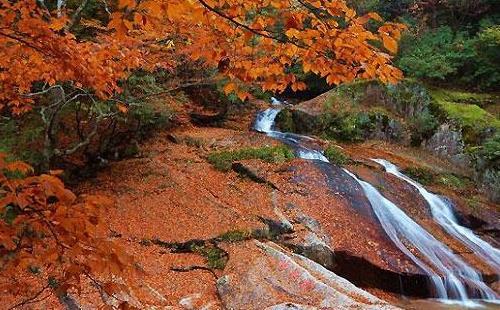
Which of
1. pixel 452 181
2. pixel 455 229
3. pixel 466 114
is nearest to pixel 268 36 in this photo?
pixel 455 229

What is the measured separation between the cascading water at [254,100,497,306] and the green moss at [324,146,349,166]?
106cm

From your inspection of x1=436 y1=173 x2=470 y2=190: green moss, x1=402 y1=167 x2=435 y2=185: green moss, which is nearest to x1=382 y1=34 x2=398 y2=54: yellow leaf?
x1=402 y1=167 x2=435 y2=185: green moss

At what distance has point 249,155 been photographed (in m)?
11.8

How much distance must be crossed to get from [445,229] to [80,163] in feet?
26.2

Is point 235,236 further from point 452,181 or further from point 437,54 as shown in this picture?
point 437,54

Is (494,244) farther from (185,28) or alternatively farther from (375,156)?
(185,28)

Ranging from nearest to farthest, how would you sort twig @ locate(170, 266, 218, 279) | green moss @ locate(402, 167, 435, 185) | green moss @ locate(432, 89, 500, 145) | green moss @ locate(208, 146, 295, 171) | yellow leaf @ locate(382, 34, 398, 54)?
yellow leaf @ locate(382, 34, 398, 54)
twig @ locate(170, 266, 218, 279)
green moss @ locate(208, 146, 295, 171)
green moss @ locate(402, 167, 435, 185)
green moss @ locate(432, 89, 500, 145)

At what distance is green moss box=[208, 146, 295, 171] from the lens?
11.5m

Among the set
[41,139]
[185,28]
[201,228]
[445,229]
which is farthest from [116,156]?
[445,229]

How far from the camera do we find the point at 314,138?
615 inches

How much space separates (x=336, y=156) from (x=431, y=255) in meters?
4.10

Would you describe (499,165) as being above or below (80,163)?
above

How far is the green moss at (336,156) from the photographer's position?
1270 cm

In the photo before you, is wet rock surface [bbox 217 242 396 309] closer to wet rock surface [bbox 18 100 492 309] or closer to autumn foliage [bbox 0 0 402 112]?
wet rock surface [bbox 18 100 492 309]
